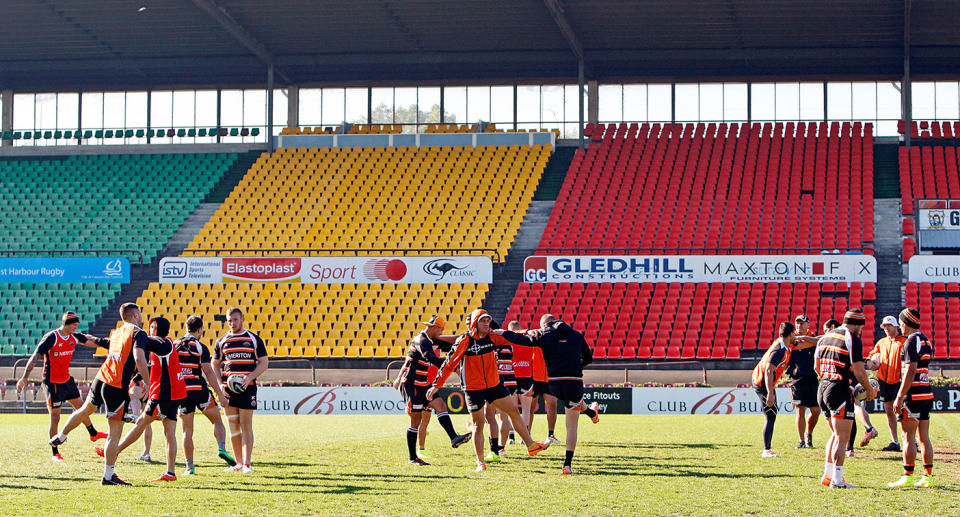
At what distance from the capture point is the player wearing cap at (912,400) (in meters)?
11.3

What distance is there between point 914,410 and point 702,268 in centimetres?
2168

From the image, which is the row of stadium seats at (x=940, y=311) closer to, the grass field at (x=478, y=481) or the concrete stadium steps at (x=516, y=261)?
the concrete stadium steps at (x=516, y=261)

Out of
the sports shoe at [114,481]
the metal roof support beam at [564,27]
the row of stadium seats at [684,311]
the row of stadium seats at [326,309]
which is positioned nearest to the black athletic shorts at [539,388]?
the sports shoe at [114,481]

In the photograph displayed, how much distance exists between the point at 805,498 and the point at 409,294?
24.0 meters

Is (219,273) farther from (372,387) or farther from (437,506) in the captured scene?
(437,506)

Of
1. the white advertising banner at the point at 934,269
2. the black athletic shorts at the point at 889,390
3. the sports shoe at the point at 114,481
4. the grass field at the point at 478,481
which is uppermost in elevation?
the white advertising banner at the point at 934,269

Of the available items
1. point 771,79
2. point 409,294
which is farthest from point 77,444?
point 771,79

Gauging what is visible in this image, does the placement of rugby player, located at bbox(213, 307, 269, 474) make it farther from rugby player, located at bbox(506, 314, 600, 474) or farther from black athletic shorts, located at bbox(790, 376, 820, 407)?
black athletic shorts, located at bbox(790, 376, 820, 407)

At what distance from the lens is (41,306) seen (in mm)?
34969

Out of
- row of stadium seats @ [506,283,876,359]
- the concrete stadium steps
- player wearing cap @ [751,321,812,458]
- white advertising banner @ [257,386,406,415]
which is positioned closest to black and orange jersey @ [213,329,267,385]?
player wearing cap @ [751,321,812,458]

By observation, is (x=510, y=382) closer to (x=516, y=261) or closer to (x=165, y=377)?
(x=165, y=377)

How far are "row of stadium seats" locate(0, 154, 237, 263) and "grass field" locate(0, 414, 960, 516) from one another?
22482 millimetres

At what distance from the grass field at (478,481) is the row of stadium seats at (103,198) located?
22.5 meters

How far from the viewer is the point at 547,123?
4472 cm
